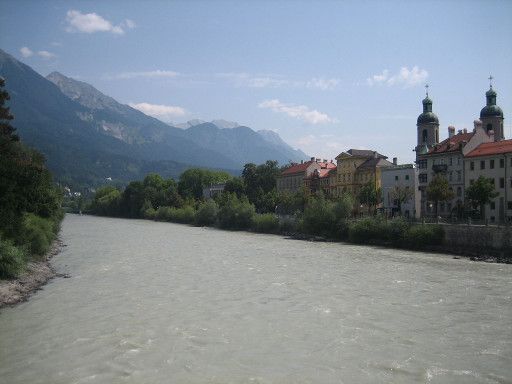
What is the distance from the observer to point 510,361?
50.1 ft

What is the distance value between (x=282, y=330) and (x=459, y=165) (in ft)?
162

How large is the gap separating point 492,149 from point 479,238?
19583mm

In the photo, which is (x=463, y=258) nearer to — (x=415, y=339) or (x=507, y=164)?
(x=507, y=164)

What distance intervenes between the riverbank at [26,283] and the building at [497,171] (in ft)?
134

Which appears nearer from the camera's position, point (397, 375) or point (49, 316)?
point (397, 375)

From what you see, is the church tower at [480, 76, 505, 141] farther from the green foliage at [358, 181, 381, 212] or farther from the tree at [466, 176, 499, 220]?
the tree at [466, 176, 499, 220]

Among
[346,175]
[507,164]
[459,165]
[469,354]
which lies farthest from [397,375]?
[346,175]

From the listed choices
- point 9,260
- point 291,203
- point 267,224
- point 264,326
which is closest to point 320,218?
point 267,224

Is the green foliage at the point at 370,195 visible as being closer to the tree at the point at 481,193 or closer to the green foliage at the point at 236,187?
the tree at the point at 481,193

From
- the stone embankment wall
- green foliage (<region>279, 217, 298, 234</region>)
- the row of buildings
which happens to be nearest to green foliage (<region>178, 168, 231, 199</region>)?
the row of buildings

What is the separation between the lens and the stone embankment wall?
39125mm

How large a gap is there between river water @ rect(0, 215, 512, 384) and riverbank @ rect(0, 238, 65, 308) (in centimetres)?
75

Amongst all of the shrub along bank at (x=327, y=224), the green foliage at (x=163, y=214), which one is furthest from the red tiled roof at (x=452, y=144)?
the green foliage at (x=163, y=214)

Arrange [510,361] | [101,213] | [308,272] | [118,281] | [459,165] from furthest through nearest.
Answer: [101,213], [459,165], [308,272], [118,281], [510,361]
